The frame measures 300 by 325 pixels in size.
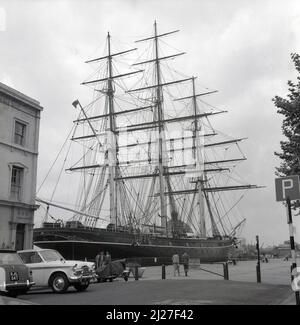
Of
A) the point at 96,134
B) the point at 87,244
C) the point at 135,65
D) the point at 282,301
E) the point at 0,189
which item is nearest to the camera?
the point at 282,301

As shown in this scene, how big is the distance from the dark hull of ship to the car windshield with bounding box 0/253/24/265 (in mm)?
25301

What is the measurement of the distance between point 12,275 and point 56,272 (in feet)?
9.05

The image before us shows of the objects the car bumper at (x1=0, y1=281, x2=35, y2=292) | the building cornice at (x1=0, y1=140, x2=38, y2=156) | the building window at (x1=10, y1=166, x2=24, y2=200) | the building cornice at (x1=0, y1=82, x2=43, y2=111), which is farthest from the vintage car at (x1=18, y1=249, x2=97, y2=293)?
the building cornice at (x1=0, y1=82, x2=43, y2=111)

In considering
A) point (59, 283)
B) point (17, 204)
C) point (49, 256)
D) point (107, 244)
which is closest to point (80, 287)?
point (59, 283)

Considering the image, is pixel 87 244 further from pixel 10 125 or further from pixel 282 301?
pixel 282 301

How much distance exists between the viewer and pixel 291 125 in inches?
576

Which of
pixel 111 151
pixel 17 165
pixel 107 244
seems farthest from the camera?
pixel 111 151

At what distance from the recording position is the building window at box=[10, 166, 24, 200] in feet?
87.8

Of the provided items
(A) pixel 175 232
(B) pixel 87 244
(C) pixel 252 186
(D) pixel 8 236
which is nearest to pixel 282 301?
(D) pixel 8 236

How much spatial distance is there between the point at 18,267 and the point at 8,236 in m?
11.8

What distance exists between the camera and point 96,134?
52.6 meters

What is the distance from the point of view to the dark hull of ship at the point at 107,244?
4006 centimetres

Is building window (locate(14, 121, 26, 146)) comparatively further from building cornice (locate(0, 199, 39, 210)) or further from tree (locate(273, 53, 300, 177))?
tree (locate(273, 53, 300, 177))

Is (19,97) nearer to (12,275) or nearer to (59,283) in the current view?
(59,283)
